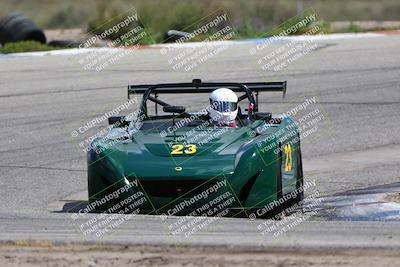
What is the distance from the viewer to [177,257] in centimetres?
611

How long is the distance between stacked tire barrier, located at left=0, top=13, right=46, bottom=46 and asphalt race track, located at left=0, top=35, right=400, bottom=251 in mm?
4706

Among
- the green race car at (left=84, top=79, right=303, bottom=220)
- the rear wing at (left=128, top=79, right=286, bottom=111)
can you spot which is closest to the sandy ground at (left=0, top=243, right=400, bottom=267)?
the green race car at (left=84, top=79, right=303, bottom=220)

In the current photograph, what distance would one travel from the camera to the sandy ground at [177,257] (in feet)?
19.6

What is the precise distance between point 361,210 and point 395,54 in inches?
382

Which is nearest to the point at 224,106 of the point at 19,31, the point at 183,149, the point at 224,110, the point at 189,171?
the point at 224,110

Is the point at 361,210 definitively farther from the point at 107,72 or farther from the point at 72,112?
the point at 107,72

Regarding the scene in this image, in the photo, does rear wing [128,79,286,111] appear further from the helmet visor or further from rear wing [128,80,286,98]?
the helmet visor

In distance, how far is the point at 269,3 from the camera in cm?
2738

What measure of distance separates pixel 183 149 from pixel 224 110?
121 centimetres

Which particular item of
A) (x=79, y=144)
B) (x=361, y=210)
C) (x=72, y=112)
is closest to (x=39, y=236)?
(x=361, y=210)

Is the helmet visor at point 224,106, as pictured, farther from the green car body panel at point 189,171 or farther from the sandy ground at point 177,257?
the sandy ground at point 177,257

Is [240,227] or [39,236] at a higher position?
[39,236]

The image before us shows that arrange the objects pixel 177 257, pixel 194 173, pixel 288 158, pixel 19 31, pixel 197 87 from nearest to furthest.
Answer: pixel 177 257, pixel 194 173, pixel 288 158, pixel 197 87, pixel 19 31

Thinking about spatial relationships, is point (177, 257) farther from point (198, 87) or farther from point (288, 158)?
point (198, 87)
